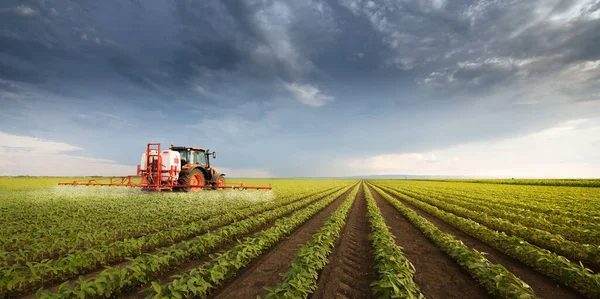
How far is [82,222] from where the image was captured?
8.59 metres

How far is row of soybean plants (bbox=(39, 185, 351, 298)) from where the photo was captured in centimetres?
386

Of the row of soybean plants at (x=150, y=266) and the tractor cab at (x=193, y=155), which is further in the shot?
the tractor cab at (x=193, y=155)

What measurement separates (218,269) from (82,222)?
22.1ft

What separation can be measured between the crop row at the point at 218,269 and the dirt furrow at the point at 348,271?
5.71 feet

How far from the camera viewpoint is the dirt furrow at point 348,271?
4.78 meters

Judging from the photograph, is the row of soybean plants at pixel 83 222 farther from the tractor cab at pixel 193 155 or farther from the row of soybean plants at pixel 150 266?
the tractor cab at pixel 193 155

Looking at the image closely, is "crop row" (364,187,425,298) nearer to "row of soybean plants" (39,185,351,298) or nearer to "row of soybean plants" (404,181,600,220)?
"row of soybean plants" (39,185,351,298)

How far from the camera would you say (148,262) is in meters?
4.84

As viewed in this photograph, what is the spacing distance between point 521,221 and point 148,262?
49.3ft

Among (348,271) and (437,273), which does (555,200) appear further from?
(348,271)

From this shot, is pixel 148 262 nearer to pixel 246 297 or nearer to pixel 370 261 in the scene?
pixel 246 297

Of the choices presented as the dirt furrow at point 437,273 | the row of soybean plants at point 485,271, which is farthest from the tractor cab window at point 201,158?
the row of soybean plants at point 485,271

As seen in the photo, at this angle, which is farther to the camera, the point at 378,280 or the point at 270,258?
the point at 270,258

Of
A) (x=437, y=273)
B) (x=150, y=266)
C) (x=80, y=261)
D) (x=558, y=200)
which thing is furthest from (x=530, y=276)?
(x=558, y=200)
